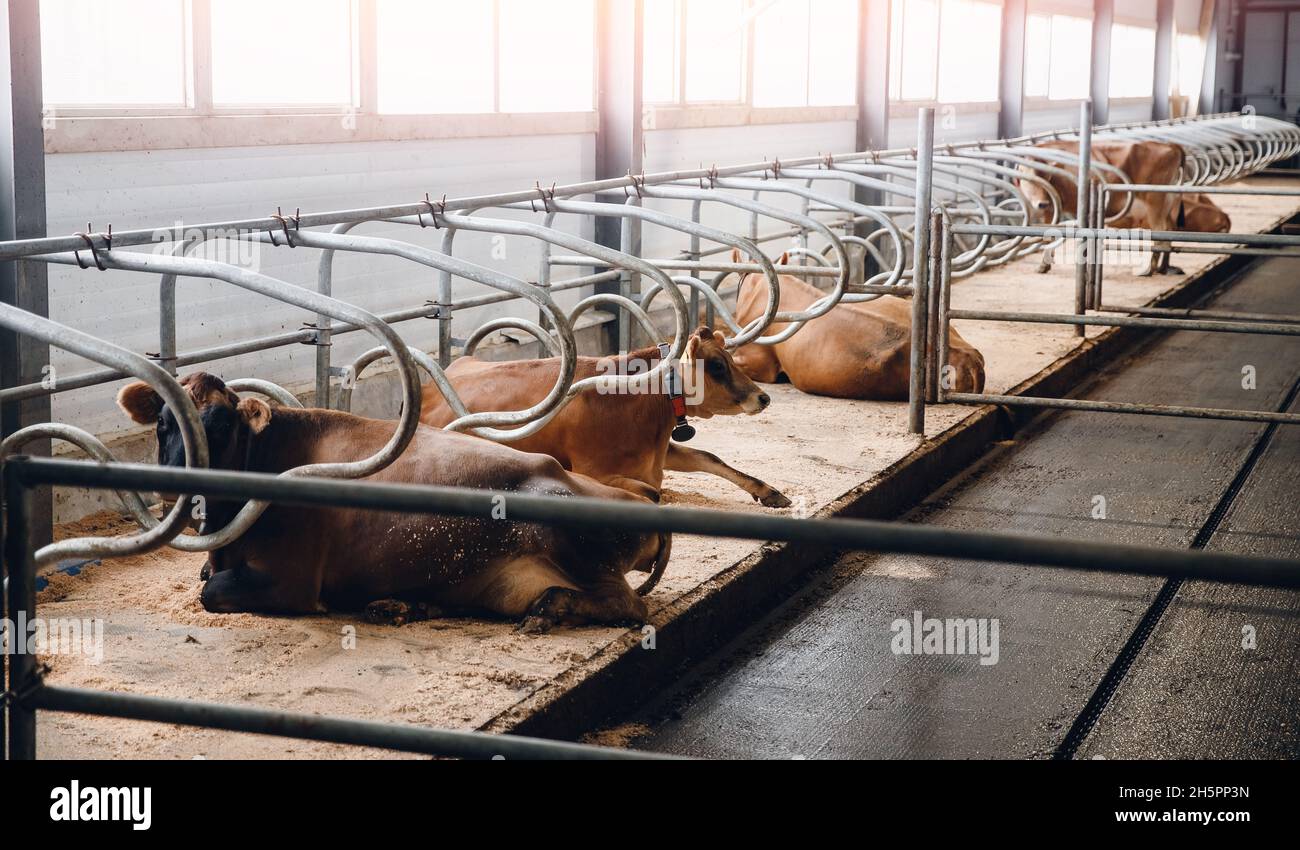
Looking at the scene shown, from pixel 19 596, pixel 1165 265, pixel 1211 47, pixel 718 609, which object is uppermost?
pixel 1211 47

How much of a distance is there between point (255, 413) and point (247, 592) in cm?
52

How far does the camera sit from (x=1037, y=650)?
15.5 feet

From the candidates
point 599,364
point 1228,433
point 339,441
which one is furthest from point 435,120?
point 1228,433

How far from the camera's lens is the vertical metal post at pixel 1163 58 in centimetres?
2567

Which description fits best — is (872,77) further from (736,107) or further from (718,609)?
(718,609)

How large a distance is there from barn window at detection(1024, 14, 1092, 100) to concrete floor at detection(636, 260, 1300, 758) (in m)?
12.7

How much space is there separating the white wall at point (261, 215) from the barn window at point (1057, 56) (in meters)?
11.9

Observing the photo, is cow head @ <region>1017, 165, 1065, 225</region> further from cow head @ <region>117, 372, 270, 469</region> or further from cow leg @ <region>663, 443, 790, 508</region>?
cow head @ <region>117, 372, 270, 469</region>

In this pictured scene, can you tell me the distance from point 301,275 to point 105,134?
4.36ft

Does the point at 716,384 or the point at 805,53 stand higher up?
the point at 805,53

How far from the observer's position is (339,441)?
175 inches

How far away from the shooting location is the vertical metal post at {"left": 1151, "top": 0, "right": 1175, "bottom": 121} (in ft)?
84.2

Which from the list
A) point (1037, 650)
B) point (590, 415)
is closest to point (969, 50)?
point (590, 415)
